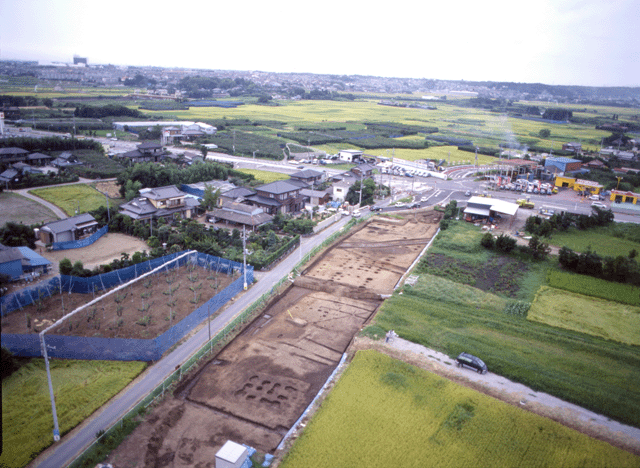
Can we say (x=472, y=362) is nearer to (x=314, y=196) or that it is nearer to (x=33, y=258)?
(x=33, y=258)

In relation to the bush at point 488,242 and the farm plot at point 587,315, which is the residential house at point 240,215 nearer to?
the bush at point 488,242

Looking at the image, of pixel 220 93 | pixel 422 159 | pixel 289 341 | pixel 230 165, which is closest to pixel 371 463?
pixel 289 341

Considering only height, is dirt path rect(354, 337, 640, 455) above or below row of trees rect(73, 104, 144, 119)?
below

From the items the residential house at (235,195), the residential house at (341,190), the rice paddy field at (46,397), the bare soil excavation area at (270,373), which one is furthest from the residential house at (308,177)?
the rice paddy field at (46,397)

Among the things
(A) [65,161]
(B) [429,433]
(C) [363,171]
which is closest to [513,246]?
(B) [429,433]

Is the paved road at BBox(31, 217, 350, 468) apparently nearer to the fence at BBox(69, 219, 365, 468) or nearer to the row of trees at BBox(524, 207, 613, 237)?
the fence at BBox(69, 219, 365, 468)

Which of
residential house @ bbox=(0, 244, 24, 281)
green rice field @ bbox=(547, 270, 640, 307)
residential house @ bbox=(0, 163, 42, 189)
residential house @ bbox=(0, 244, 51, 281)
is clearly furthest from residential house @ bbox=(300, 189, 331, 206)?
residential house @ bbox=(0, 163, 42, 189)
